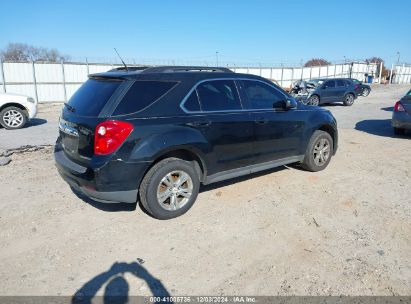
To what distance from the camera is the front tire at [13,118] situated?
33.6 feet

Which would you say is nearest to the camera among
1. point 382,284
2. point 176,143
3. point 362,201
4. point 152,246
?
point 382,284

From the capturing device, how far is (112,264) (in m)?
3.24

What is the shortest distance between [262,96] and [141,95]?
1993mm

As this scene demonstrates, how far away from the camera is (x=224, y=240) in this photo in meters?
3.69

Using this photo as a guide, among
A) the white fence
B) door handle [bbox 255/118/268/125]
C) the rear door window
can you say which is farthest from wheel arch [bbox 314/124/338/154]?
the white fence

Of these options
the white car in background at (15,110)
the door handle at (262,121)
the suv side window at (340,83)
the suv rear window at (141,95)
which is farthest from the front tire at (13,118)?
the suv side window at (340,83)

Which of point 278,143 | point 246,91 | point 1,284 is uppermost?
point 246,91

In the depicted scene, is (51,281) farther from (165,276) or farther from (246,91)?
(246,91)

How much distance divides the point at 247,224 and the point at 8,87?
64.4 feet

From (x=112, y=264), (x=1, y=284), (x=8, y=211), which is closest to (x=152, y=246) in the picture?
(x=112, y=264)

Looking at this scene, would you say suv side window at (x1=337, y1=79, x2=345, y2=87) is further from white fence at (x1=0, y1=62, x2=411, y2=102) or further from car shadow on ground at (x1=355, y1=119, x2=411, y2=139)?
white fence at (x1=0, y1=62, x2=411, y2=102)

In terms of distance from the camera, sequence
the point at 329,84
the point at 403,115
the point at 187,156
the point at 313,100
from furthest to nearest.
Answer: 1. the point at 329,84
2. the point at 313,100
3. the point at 403,115
4. the point at 187,156

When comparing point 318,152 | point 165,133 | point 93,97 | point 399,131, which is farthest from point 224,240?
point 399,131

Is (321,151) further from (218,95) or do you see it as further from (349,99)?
(349,99)
